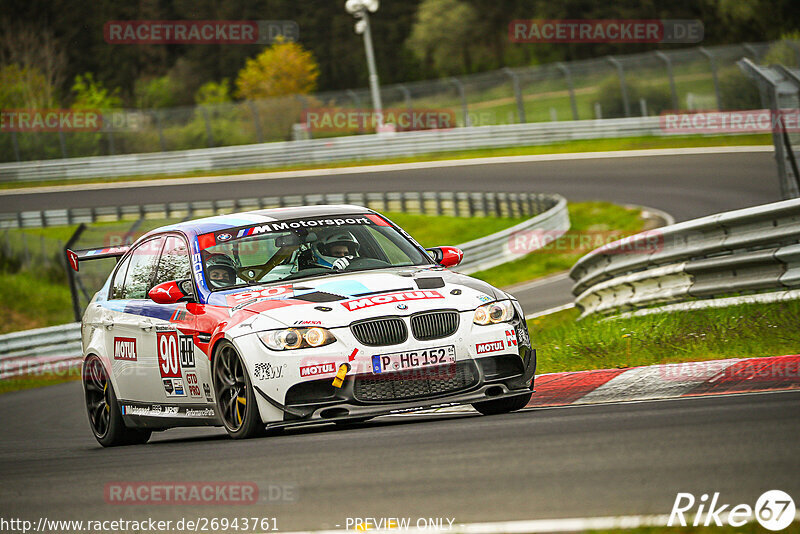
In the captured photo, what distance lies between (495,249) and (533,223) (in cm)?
107

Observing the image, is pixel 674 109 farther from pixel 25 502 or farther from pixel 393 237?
pixel 25 502

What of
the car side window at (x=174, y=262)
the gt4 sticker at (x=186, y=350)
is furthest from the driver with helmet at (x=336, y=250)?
the gt4 sticker at (x=186, y=350)

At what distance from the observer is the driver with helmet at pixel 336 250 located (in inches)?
331

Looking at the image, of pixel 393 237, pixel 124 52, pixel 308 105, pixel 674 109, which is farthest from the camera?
pixel 124 52

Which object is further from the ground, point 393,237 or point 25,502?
point 393,237

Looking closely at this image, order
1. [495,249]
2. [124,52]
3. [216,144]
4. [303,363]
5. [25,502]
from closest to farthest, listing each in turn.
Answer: [25,502] < [303,363] < [495,249] < [216,144] < [124,52]

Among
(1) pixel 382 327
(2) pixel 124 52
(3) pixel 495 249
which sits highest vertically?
(2) pixel 124 52

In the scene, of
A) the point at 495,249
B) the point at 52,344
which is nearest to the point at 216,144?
the point at 495,249

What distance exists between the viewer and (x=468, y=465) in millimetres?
5453

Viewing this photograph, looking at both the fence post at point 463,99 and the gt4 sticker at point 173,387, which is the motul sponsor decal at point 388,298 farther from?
the fence post at point 463,99

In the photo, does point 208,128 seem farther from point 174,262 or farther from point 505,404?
point 505,404

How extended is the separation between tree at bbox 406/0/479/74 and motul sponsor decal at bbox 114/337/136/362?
263 ft

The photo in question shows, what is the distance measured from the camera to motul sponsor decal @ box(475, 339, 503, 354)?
738 cm

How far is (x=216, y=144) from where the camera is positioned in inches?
2009
